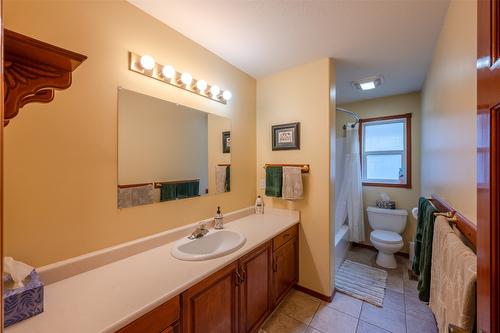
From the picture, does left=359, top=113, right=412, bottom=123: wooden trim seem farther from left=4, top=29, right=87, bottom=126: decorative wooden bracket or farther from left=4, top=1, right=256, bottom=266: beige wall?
left=4, top=29, right=87, bottom=126: decorative wooden bracket

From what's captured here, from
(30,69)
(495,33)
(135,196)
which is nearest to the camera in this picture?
(495,33)

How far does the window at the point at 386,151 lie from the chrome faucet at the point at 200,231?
275 centimetres

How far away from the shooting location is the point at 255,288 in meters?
1.56

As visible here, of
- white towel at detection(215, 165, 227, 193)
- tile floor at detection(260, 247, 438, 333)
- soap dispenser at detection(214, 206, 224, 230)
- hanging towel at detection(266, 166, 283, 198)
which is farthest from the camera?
hanging towel at detection(266, 166, 283, 198)

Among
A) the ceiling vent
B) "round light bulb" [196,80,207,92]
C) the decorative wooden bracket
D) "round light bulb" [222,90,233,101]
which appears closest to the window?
the ceiling vent

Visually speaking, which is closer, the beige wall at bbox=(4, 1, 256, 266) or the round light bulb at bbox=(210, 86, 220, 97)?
the beige wall at bbox=(4, 1, 256, 266)

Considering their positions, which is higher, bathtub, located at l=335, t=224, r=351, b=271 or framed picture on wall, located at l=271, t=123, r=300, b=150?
framed picture on wall, located at l=271, t=123, r=300, b=150

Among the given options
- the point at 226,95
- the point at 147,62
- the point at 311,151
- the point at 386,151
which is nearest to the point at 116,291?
the point at 147,62

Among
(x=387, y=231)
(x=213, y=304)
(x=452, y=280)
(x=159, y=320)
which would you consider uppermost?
(x=452, y=280)

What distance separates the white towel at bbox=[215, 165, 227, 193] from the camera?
76.6 inches

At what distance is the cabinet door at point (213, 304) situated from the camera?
1047 mm

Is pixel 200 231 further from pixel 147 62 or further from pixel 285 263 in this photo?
pixel 147 62

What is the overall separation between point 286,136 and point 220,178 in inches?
33.7

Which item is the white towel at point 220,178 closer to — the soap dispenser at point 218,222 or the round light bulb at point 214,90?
the soap dispenser at point 218,222
